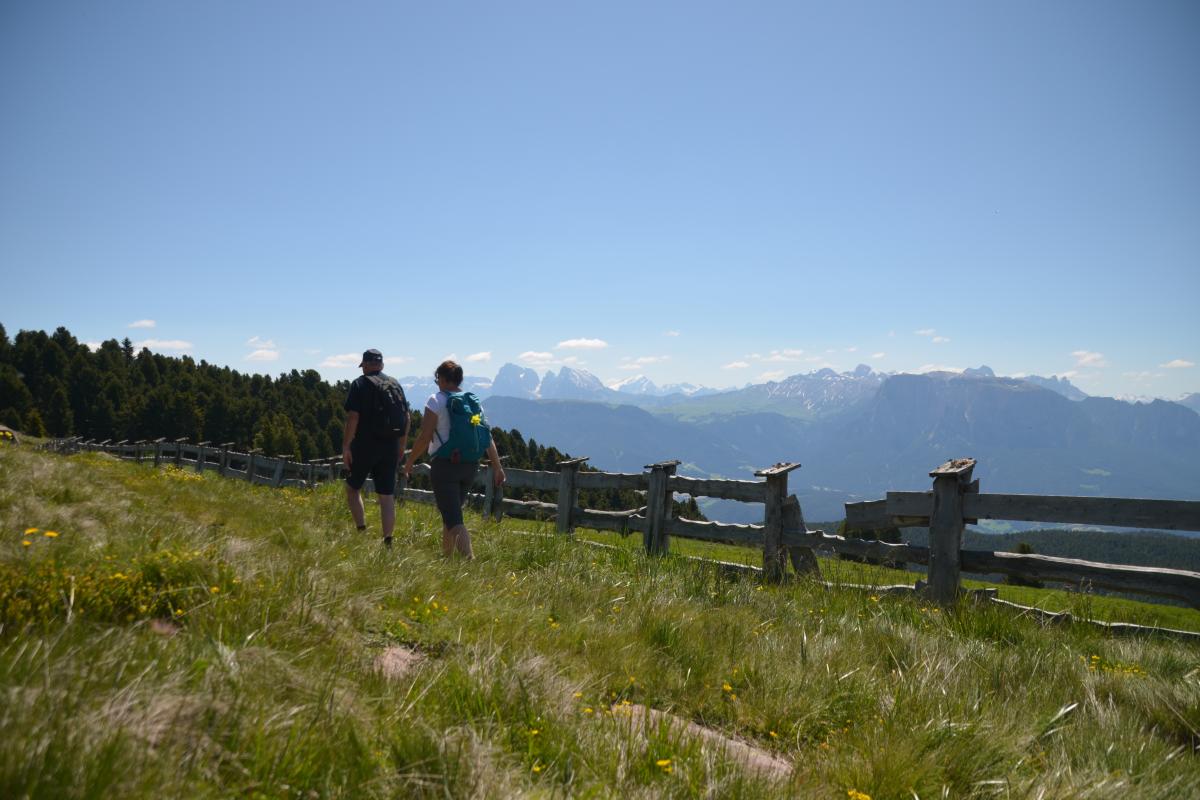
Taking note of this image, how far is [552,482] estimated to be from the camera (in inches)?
484

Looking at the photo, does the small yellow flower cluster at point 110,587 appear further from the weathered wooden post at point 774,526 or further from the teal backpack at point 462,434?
the weathered wooden post at point 774,526

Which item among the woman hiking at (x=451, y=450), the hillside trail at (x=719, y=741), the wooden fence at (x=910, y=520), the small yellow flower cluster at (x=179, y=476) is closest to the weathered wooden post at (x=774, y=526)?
the wooden fence at (x=910, y=520)

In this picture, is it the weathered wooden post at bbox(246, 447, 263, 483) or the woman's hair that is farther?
the weathered wooden post at bbox(246, 447, 263, 483)

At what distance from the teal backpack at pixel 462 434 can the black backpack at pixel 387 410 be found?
115cm

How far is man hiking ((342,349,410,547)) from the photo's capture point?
7336 millimetres

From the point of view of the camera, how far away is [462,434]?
646 cm

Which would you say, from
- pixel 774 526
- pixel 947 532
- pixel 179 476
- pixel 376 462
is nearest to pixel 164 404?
pixel 179 476

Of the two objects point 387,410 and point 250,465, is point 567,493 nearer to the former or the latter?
point 387,410

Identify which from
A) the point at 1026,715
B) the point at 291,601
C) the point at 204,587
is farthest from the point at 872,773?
the point at 204,587

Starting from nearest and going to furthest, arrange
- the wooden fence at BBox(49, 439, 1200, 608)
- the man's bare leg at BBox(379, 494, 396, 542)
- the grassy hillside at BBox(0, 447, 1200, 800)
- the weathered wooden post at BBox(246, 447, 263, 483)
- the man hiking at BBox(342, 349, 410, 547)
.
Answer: the grassy hillside at BBox(0, 447, 1200, 800) → the wooden fence at BBox(49, 439, 1200, 608) → the man's bare leg at BBox(379, 494, 396, 542) → the man hiking at BBox(342, 349, 410, 547) → the weathered wooden post at BBox(246, 447, 263, 483)

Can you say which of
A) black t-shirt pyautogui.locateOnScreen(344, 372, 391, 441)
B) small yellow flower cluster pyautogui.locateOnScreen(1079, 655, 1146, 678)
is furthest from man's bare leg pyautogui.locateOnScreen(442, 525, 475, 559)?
small yellow flower cluster pyautogui.locateOnScreen(1079, 655, 1146, 678)

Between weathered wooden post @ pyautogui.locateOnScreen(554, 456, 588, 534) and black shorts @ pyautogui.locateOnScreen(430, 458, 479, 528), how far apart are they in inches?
193

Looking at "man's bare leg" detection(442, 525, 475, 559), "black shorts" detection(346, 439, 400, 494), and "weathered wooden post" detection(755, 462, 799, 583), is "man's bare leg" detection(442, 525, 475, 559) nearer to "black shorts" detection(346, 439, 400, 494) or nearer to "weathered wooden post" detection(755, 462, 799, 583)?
"black shorts" detection(346, 439, 400, 494)

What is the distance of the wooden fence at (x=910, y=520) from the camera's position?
19.6ft
